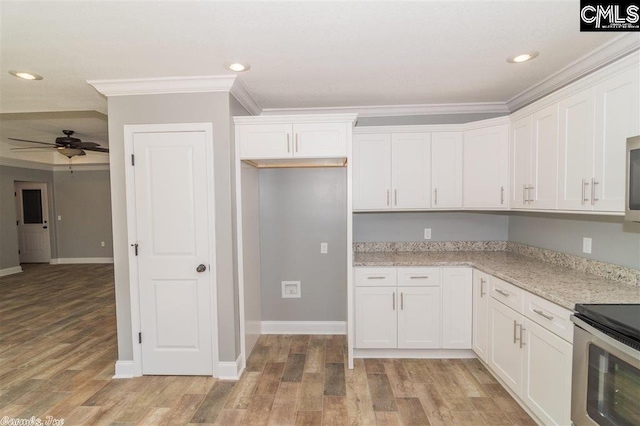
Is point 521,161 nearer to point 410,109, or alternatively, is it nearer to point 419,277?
point 410,109

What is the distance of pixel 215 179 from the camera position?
8.45 ft

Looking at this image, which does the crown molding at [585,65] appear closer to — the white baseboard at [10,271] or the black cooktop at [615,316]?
the black cooktop at [615,316]

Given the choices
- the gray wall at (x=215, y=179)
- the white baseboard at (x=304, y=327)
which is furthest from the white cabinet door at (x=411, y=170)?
the gray wall at (x=215, y=179)

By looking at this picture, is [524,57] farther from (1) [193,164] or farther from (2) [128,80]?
(2) [128,80]

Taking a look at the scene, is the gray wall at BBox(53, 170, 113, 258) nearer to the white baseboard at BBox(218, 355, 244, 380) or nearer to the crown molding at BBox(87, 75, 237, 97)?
the crown molding at BBox(87, 75, 237, 97)

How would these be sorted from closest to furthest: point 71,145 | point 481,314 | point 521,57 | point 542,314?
point 542,314 < point 521,57 < point 481,314 < point 71,145

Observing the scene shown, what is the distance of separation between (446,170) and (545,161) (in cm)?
89

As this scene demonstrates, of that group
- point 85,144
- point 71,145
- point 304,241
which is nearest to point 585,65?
point 304,241

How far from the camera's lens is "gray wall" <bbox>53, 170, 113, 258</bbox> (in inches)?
299

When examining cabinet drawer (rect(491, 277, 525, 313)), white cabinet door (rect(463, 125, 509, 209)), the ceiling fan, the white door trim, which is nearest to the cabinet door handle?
cabinet drawer (rect(491, 277, 525, 313))

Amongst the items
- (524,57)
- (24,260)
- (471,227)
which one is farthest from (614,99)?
(24,260)

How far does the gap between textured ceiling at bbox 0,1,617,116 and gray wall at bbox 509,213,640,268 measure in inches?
49.6

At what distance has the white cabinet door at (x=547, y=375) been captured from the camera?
1709mm

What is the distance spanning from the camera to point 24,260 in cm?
772
